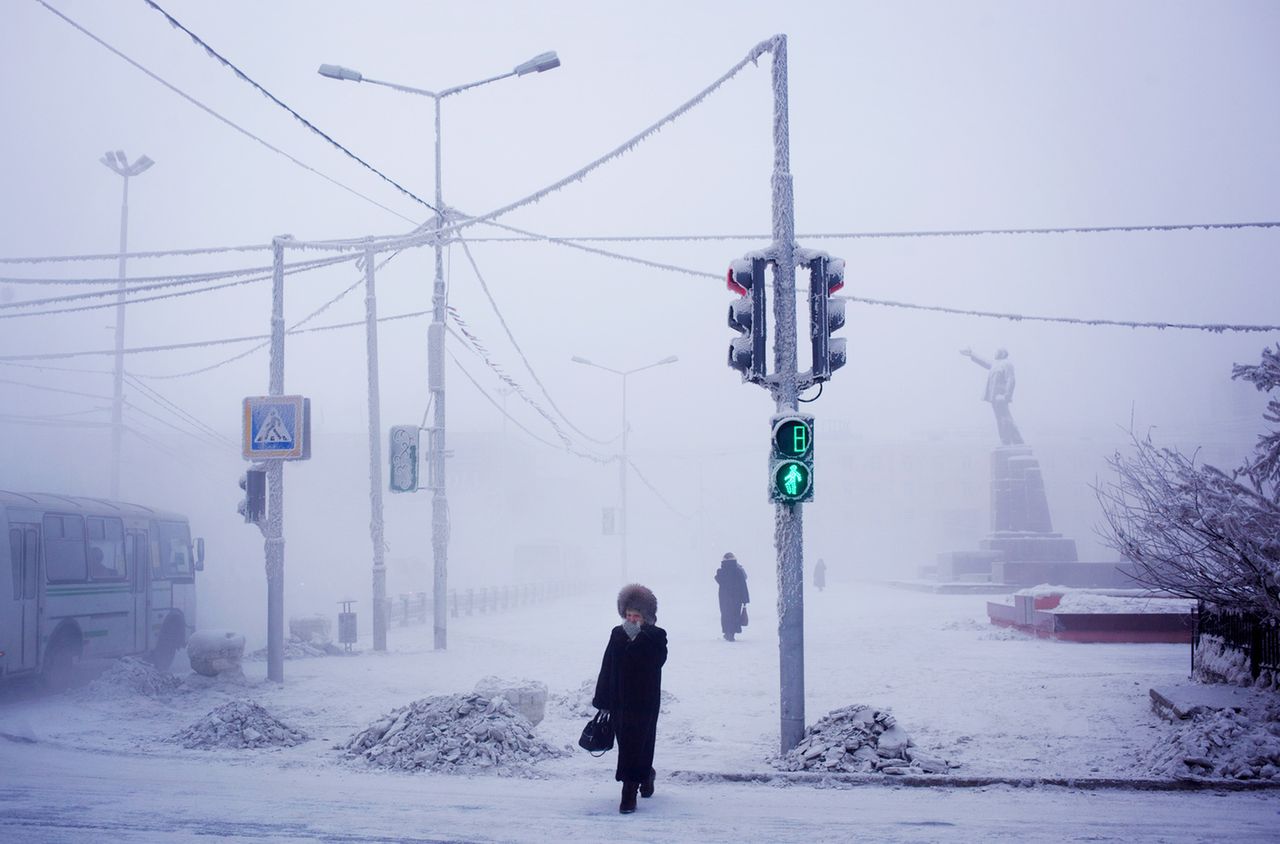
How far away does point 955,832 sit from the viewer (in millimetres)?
7008

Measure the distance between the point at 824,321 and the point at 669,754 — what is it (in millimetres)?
4321

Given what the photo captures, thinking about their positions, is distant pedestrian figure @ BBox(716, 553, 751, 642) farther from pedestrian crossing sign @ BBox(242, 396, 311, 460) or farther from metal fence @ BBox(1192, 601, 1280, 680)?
metal fence @ BBox(1192, 601, 1280, 680)

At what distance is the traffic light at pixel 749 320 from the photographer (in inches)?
371

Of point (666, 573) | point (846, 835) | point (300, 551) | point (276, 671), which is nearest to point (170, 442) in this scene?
point (300, 551)

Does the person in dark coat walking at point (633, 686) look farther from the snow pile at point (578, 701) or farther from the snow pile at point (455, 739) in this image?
the snow pile at point (578, 701)

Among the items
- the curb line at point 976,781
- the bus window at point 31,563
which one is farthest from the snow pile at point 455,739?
the bus window at point 31,563

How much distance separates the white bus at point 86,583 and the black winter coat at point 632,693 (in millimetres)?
10104

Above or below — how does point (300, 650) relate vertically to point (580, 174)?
below

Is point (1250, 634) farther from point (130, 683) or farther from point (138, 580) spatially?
point (138, 580)

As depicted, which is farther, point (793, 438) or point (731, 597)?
point (731, 597)

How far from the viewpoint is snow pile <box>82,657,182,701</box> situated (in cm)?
1447

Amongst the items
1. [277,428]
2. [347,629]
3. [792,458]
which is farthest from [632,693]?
[347,629]

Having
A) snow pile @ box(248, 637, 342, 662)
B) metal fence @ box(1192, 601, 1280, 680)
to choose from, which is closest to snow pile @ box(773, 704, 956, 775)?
metal fence @ box(1192, 601, 1280, 680)

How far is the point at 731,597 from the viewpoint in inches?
883
